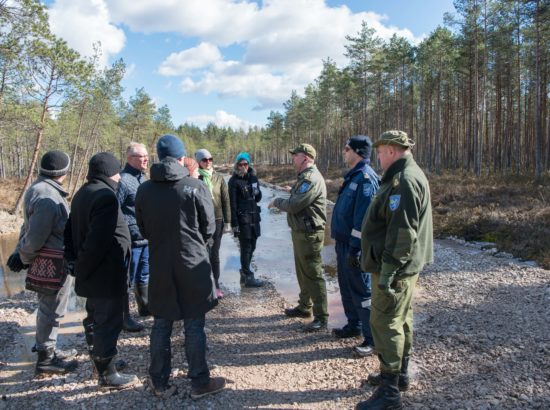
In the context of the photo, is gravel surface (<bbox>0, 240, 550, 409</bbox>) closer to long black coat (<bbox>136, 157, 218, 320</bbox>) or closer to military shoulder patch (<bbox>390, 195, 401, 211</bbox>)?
long black coat (<bbox>136, 157, 218, 320</bbox>)

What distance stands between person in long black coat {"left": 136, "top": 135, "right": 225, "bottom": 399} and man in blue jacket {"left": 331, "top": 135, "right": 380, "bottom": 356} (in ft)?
5.47

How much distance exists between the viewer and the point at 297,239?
5.11 metres

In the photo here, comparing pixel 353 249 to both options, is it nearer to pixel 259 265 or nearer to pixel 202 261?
pixel 202 261

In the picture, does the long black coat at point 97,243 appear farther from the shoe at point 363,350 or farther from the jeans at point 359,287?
the shoe at point 363,350

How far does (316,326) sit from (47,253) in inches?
132

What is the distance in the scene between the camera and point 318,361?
428 cm

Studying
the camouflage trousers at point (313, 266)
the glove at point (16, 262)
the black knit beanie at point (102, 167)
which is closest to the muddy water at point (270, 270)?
the camouflage trousers at point (313, 266)

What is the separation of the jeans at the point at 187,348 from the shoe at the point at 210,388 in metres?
0.05

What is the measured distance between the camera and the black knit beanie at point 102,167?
3650 millimetres

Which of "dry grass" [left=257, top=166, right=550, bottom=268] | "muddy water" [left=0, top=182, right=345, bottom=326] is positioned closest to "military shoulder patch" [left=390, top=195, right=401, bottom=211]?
"muddy water" [left=0, top=182, right=345, bottom=326]

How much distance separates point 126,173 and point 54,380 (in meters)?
2.50

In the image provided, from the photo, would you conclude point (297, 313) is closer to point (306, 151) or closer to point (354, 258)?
point (354, 258)

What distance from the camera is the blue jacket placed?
4.20 m

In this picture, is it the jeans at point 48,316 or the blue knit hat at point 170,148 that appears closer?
the blue knit hat at point 170,148
